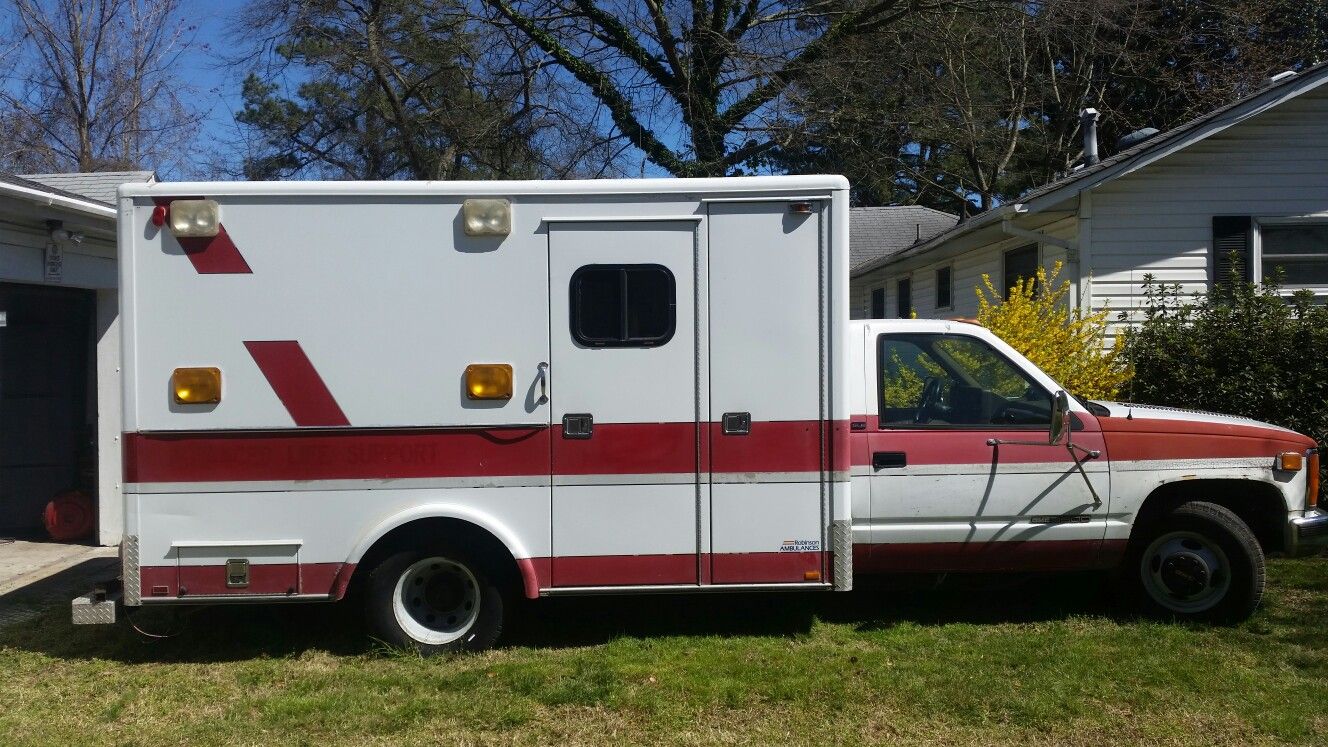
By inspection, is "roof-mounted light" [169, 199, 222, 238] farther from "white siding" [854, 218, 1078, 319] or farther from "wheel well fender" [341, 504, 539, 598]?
"white siding" [854, 218, 1078, 319]

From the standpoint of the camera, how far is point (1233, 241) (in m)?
11.5

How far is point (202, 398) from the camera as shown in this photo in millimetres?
5320

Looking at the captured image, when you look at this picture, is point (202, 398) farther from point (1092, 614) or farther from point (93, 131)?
point (93, 131)

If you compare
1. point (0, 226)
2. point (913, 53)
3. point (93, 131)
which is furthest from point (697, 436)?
point (93, 131)

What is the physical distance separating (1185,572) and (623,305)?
146 inches

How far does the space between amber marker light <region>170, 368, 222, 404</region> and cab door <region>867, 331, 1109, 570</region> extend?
143 inches

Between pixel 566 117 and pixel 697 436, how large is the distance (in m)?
15.0

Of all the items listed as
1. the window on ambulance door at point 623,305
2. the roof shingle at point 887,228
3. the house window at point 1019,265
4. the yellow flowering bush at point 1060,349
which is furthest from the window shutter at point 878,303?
the window on ambulance door at point 623,305

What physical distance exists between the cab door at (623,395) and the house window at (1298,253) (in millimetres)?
9157

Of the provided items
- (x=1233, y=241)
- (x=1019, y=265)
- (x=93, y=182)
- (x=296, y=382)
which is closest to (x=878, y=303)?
(x=1019, y=265)

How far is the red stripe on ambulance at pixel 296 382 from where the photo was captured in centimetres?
536

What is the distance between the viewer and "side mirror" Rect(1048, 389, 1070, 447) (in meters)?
5.45

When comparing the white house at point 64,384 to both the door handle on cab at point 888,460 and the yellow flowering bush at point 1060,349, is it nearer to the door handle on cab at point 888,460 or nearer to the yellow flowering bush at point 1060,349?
the door handle on cab at point 888,460

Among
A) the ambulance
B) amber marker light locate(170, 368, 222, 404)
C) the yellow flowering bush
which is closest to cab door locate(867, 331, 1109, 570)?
the ambulance
